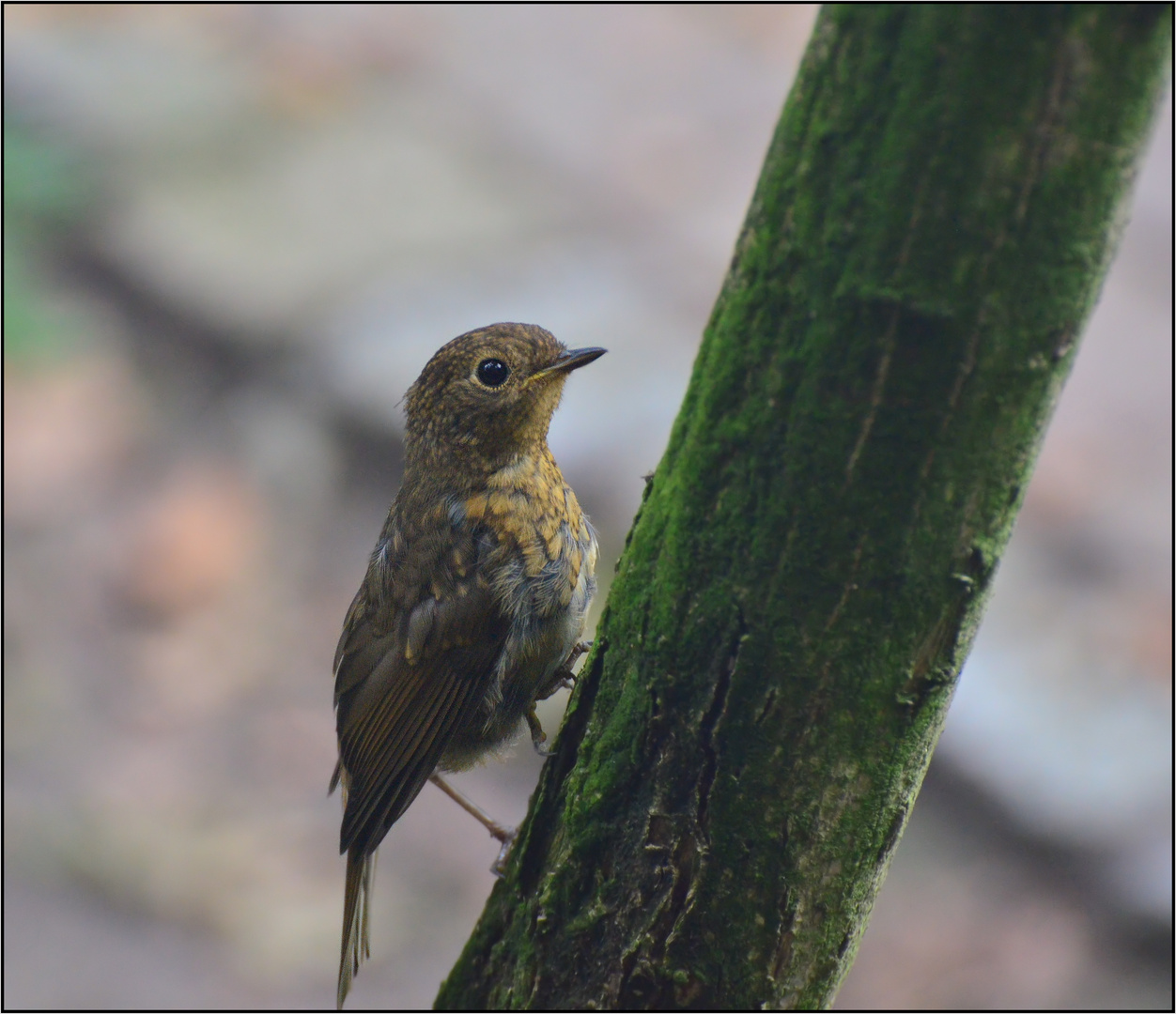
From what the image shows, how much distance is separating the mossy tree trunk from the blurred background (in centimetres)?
353

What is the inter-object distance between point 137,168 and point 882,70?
29.3ft

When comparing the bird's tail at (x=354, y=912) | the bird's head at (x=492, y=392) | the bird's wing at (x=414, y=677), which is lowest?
the bird's tail at (x=354, y=912)

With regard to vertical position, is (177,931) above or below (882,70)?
below

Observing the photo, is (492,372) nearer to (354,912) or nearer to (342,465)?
(354,912)

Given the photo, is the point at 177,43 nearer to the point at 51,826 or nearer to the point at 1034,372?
the point at 51,826

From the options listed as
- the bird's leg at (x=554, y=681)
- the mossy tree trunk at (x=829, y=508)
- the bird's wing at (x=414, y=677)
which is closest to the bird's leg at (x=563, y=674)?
the bird's leg at (x=554, y=681)

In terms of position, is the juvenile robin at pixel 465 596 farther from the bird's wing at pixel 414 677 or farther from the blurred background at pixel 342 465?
the blurred background at pixel 342 465

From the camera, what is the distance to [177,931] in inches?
205

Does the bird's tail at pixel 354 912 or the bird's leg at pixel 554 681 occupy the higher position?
the bird's leg at pixel 554 681

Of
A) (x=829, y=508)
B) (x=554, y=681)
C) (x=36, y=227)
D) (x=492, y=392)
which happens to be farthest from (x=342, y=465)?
(x=829, y=508)

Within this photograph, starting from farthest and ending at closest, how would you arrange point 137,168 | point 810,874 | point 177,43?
point 177,43, point 137,168, point 810,874

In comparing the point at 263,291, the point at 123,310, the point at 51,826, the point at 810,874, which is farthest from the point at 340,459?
the point at 810,874

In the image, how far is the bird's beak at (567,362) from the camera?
3.17 metres

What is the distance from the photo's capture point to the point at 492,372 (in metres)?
3.27
